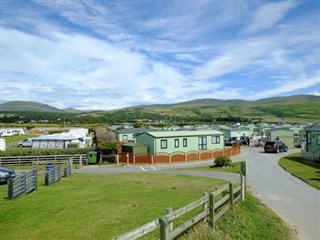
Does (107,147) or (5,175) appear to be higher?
(107,147)

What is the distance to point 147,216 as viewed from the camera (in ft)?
42.2

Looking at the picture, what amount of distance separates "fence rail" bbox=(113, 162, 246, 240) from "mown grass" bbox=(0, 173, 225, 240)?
1.73m

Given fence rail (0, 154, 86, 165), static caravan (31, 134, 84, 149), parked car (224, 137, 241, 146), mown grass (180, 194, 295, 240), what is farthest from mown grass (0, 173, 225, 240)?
parked car (224, 137, 241, 146)

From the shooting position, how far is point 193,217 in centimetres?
948

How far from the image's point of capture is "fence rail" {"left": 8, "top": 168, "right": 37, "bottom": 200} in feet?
55.9

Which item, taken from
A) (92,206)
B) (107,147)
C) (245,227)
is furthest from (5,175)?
(245,227)

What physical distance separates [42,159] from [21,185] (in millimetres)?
18718

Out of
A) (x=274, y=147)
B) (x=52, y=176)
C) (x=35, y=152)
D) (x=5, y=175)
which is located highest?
(x=35, y=152)

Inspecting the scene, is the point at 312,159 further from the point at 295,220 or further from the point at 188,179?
the point at 295,220

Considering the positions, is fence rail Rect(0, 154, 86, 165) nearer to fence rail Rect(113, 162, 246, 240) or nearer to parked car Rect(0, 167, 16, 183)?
parked car Rect(0, 167, 16, 183)

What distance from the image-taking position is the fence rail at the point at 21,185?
55.9 feet

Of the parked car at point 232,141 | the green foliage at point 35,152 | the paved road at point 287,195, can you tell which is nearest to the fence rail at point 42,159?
the green foliage at point 35,152

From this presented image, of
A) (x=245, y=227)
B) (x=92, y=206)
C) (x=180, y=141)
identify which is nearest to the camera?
(x=245, y=227)

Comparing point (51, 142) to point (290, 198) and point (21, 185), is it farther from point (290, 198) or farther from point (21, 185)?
point (290, 198)
